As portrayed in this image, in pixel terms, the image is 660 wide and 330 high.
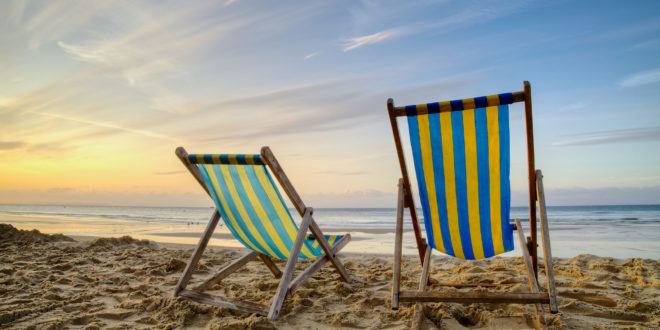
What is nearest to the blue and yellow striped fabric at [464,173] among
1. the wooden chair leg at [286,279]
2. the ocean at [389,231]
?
the wooden chair leg at [286,279]

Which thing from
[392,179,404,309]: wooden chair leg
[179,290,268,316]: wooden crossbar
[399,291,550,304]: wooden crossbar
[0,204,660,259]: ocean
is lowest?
[0,204,660,259]: ocean

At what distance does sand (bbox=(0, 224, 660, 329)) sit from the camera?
2.07 m

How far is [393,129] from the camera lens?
1.86 metres

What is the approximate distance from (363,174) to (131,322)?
18646mm

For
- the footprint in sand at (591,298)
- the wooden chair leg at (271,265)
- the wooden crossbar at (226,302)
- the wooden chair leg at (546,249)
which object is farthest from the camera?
the wooden chair leg at (271,265)

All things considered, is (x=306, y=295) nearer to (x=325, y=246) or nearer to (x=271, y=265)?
(x=325, y=246)

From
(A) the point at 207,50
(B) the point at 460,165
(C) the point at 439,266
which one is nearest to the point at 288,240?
(B) the point at 460,165

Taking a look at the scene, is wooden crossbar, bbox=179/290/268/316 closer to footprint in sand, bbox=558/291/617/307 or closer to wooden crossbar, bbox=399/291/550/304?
wooden crossbar, bbox=399/291/550/304

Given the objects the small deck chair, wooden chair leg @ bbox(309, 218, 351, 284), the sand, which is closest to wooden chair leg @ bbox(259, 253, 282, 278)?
the sand

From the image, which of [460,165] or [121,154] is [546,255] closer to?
[460,165]

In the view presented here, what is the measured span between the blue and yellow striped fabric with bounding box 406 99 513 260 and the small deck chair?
0.85m

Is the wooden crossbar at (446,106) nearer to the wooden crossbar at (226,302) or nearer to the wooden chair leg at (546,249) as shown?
the wooden chair leg at (546,249)

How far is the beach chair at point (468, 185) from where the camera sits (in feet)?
5.69

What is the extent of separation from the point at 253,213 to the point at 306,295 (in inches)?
30.2
